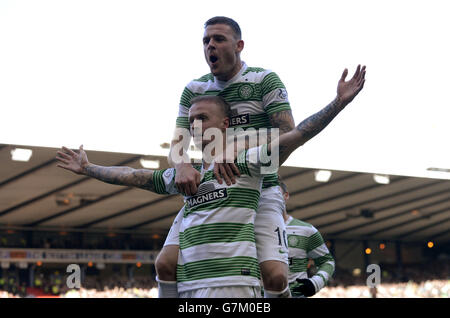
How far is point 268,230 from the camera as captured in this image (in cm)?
471

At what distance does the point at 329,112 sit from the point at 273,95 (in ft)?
2.29

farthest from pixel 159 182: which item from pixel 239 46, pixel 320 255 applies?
pixel 320 255

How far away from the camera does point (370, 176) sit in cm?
2320

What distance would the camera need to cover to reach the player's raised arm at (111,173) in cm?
492

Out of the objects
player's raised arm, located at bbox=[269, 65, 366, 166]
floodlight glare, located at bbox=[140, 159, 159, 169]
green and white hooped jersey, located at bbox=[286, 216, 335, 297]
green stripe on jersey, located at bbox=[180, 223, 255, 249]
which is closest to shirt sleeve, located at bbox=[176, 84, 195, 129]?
green stripe on jersey, located at bbox=[180, 223, 255, 249]

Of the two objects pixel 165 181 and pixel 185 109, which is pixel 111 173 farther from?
pixel 185 109

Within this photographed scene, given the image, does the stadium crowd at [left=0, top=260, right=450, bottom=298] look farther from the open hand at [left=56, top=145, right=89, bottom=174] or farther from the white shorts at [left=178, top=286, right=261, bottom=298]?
the white shorts at [left=178, top=286, right=261, bottom=298]

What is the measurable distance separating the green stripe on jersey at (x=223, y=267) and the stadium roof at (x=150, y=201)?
13528mm

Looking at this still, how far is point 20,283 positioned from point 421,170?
539 inches

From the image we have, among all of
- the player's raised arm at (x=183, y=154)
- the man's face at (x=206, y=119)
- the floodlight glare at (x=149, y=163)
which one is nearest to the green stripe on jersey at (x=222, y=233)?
the player's raised arm at (x=183, y=154)

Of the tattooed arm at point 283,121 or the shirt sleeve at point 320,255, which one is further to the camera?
the shirt sleeve at point 320,255

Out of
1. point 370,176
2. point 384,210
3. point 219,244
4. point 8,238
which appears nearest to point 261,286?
point 219,244

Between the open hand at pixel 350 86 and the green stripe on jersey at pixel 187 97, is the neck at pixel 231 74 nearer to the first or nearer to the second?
the green stripe on jersey at pixel 187 97
